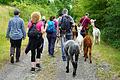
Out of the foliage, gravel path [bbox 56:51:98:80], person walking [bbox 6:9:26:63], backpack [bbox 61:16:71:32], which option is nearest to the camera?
gravel path [bbox 56:51:98:80]

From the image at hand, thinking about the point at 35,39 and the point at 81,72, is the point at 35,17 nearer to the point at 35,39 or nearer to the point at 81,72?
the point at 35,39

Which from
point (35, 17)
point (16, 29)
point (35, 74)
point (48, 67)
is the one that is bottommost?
point (48, 67)

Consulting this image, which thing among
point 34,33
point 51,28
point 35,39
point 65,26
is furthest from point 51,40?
point 34,33

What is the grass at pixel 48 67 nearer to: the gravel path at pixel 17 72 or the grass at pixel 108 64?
the gravel path at pixel 17 72

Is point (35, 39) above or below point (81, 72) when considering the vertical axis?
above

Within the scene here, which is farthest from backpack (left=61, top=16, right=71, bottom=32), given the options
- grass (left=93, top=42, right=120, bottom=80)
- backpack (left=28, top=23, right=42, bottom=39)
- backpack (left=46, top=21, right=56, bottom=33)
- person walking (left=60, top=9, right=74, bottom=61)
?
backpack (left=28, top=23, right=42, bottom=39)

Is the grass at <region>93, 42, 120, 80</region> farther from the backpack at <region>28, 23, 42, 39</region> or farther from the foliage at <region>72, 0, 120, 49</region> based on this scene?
the foliage at <region>72, 0, 120, 49</region>

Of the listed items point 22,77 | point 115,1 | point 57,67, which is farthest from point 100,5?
point 22,77

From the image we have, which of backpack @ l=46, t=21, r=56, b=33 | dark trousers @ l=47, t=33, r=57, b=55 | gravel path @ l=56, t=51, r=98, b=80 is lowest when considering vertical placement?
gravel path @ l=56, t=51, r=98, b=80

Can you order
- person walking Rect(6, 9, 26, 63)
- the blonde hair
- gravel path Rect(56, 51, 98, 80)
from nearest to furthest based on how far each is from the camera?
gravel path Rect(56, 51, 98, 80), the blonde hair, person walking Rect(6, 9, 26, 63)

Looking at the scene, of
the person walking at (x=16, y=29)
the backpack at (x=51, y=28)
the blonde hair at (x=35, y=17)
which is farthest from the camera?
the backpack at (x=51, y=28)

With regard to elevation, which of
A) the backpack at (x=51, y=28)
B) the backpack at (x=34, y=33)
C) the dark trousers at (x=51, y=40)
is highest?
the backpack at (x=34, y=33)

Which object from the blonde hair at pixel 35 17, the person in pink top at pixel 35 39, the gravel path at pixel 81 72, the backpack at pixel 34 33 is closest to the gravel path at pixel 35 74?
the gravel path at pixel 81 72

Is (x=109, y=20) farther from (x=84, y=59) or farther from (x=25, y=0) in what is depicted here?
(x=25, y=0)
